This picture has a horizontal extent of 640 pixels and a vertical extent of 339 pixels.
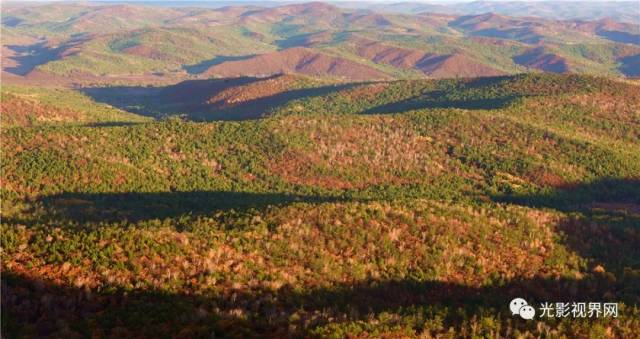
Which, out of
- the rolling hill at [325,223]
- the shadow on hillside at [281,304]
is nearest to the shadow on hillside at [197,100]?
the rolling hill at [325,223]

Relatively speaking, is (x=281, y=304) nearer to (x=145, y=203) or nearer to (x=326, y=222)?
(x=326, y=222)

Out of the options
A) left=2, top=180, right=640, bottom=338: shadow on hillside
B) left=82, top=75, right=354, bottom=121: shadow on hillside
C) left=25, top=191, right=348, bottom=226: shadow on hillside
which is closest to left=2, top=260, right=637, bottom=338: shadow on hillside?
left=2, top=180, right=640, bottom=338: shadow on hillside

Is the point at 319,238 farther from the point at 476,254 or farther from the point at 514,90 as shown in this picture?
the point at 514,90

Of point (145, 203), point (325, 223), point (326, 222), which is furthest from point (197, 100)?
point (325, 223)

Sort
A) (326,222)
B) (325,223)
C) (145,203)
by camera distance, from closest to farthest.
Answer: (325,223), (326,222), (145,203)

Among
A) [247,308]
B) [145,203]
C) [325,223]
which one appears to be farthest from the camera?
[145,203]

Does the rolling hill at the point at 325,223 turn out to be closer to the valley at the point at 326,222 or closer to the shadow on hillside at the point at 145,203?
the valley at the point at 326,222

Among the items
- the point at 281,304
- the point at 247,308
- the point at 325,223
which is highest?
the point at 247,308
